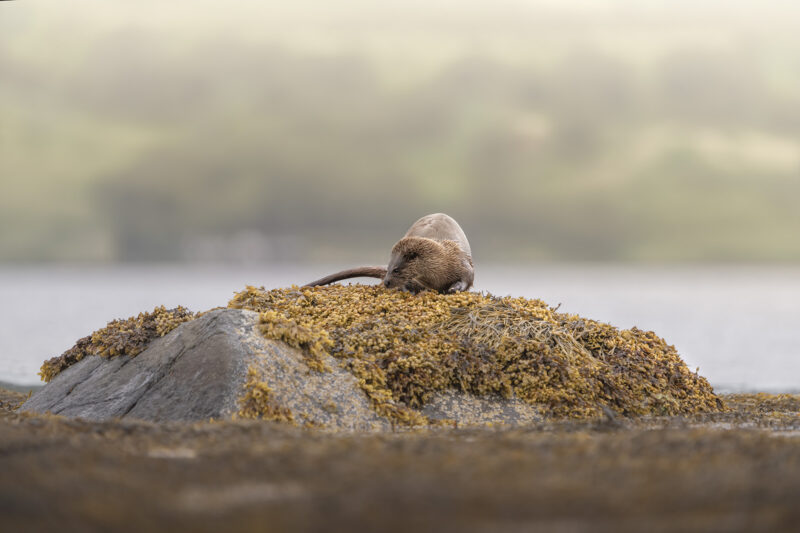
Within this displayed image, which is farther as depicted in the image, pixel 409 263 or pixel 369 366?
pixel 409 263

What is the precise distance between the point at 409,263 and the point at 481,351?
2.34 m

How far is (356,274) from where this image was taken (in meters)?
11.9

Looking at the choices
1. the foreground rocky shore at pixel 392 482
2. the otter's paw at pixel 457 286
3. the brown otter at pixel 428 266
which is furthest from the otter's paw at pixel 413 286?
the foreground rocky shore at pixel 392 482

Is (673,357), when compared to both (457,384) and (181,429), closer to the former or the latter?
(457,384)

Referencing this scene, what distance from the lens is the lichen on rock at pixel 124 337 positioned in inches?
327

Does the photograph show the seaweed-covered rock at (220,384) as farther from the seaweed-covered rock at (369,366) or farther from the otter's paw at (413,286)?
the otter's paw at (413,286)

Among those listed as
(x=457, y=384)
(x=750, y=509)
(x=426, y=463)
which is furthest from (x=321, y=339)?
(x=750, y=509)

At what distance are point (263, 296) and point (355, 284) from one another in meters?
1.57

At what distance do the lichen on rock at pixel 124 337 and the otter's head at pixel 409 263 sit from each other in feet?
9.10

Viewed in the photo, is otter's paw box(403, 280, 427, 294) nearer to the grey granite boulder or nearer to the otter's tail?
the otter's tail

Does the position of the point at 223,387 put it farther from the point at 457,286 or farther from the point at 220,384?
the point at 457,286

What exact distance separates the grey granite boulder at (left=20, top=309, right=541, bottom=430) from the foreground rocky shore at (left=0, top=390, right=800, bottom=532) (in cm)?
159

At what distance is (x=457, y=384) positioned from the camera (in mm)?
7949

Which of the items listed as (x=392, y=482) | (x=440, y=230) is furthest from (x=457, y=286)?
(x=392, y=482)
